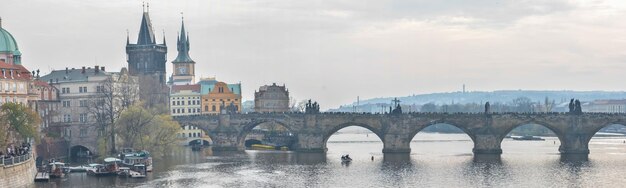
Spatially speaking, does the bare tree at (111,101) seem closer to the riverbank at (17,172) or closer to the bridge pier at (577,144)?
the riverbank at (17,172)

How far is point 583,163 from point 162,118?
206 ft

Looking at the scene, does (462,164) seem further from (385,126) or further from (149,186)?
(149,186)

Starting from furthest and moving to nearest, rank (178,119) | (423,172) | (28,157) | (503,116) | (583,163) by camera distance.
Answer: (178,119), (503,116), (583,163), (423,172), (28,157)

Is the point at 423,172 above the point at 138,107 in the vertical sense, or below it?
below

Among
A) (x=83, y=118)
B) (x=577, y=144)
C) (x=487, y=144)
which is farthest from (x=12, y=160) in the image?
(x=577, y=144)

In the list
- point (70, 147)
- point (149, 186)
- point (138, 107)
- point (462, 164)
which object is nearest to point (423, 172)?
point (462, 164)

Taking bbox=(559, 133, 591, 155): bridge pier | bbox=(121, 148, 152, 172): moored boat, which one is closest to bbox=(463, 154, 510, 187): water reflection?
bbox=(559, 133, 591, 155): bridge pier

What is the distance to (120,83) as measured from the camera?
158 metres

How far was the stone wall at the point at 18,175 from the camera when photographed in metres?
80.6

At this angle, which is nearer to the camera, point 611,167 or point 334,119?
point 611,167

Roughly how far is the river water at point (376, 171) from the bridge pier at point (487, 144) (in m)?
2.41

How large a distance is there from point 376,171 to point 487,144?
37.4m

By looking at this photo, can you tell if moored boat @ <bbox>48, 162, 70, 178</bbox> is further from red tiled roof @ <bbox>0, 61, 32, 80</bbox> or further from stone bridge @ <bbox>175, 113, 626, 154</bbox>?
stone bridge @ <bbox>175, 113, 626, 154</bbox>

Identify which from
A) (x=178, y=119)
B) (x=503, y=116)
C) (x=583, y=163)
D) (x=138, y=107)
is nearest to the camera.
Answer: (x=583, y=163)
